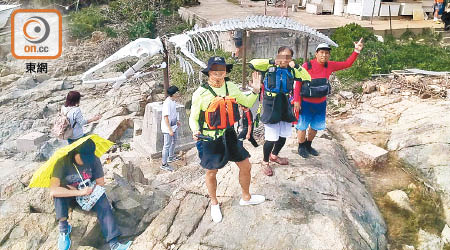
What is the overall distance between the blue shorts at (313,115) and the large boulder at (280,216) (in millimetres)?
576

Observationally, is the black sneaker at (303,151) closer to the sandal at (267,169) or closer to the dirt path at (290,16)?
the sandal at (267,169)

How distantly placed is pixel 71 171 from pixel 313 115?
309 cm

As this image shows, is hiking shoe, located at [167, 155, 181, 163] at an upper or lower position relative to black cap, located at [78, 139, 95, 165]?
lower

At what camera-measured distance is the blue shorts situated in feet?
17.0

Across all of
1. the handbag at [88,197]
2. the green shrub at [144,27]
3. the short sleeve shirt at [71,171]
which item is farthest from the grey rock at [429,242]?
the green shrub at [144,27]

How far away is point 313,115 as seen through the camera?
5211 mm

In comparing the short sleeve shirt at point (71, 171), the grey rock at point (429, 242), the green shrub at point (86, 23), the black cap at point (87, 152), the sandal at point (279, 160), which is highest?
the green shrub at point (86, 23)

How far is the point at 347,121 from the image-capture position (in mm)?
8430

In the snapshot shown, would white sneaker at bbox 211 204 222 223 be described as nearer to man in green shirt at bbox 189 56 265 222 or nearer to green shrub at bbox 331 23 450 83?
man in green shirt at bbox 189 56 265 222

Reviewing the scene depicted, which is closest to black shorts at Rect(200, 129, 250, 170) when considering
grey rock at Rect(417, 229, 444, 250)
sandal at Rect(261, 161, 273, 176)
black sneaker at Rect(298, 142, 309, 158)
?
sandal at Rect(261, 161, 273, 176)

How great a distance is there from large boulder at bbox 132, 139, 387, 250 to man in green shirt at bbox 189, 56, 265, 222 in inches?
19.3

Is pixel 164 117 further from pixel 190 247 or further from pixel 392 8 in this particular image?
pixel 392 8

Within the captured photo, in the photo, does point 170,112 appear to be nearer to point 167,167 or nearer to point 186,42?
point 167,167

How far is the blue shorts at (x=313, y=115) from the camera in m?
5.18
